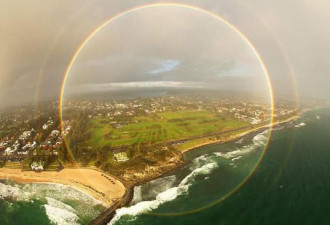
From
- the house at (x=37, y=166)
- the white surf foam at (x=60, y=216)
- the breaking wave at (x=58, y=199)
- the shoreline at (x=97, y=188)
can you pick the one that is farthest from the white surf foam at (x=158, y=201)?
the house at (x=37, y=166)

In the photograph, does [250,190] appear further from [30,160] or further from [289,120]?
[289,120]

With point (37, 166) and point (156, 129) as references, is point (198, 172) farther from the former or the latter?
point (156, 129)

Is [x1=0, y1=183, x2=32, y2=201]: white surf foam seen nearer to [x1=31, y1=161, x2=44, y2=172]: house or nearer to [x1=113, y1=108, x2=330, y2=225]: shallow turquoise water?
[x1=31, y1=161, x2=44, y2=172]: house

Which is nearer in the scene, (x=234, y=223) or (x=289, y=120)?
(x=234, y=223)

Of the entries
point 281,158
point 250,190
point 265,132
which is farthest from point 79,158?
point 265,132

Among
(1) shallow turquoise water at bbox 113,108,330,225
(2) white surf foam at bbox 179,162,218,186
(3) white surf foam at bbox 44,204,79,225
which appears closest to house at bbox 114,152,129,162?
(1) shallow turquoise water at bbox 113,108,330,225

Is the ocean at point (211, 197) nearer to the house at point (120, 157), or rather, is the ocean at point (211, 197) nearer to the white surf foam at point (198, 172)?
the white surf foam at point (198, 172)
